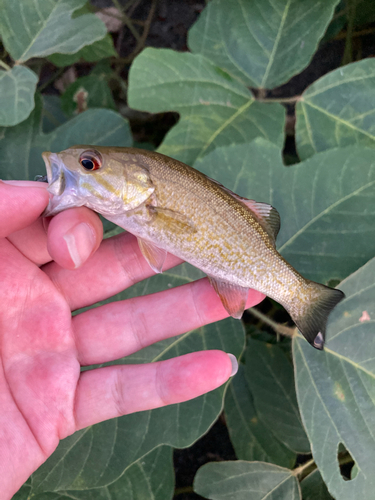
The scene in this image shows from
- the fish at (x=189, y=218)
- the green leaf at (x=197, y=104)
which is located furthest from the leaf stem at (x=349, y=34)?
the fish at (x=189, y=218)

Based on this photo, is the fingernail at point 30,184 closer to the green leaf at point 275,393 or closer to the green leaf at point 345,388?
the green leaf at point 345,388

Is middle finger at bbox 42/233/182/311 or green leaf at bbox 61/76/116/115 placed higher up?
green leaf at bbox 61/76/116/115

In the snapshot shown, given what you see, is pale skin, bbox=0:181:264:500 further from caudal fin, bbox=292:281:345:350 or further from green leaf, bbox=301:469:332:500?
green leaf, bbox=301:469:332:500

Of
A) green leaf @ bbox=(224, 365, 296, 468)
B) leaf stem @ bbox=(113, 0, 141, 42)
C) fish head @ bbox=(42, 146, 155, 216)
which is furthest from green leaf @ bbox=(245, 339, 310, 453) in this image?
leaf stem @ bbox=(113, 0, 141, 42)

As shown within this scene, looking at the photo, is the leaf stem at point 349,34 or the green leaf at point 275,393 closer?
the green leaf at point 275,393

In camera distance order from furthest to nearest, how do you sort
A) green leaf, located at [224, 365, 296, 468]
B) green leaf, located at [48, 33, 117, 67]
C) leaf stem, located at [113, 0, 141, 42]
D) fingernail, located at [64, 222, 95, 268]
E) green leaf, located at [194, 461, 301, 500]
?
leaf stem, located at [113, 0, 141, 42], green leaf, located at [48, 33, 117, 67], green leaf, located at [224, 365, 296, 468], green leaf, located at [194, 461, 301, 500], fingernail, located at [64, 222, 95, 268]

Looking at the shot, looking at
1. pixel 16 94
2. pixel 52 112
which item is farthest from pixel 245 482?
pixel 52 112
